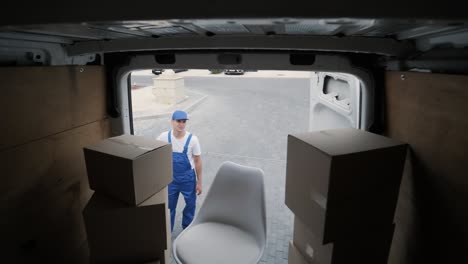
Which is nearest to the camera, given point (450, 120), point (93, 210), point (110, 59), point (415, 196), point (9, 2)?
point (9, 2)

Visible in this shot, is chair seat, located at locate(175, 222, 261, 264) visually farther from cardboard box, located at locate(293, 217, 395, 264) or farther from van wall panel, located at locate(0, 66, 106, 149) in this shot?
van wall panel, located at locate(0, 66, 106, 149)

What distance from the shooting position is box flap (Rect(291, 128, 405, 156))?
4.92 feet

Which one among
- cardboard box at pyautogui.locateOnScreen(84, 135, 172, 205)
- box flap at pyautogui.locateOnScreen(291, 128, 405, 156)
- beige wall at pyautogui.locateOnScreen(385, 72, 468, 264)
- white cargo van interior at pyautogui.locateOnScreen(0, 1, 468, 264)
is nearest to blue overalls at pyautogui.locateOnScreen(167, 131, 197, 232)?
white cargo van interior at pyautogui.locateOnScreen(0, 1, 468, 264)

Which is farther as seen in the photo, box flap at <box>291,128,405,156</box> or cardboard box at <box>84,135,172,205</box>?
cardboard box at <box>84,135,172,205</box>

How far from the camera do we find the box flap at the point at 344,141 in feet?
4.92

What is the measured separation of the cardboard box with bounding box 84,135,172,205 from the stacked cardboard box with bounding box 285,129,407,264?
3.30ft

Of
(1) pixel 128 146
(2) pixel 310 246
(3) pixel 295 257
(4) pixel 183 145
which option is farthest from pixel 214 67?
(3) pixel 295 257

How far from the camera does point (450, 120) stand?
136 cm

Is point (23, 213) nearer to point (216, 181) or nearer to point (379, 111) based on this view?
point (216, 181)

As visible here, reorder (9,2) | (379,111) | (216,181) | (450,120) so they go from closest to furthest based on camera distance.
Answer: (9,2), (450,120), (379,111), (216,181)

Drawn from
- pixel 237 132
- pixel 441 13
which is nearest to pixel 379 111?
pixel 441 13

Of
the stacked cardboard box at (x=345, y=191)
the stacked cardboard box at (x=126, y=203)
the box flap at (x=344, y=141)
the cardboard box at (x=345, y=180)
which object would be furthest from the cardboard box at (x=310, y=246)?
the stacked cardboard box at (x=126, y=203)

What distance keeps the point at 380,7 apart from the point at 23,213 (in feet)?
7.42

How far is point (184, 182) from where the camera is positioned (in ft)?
10.5
